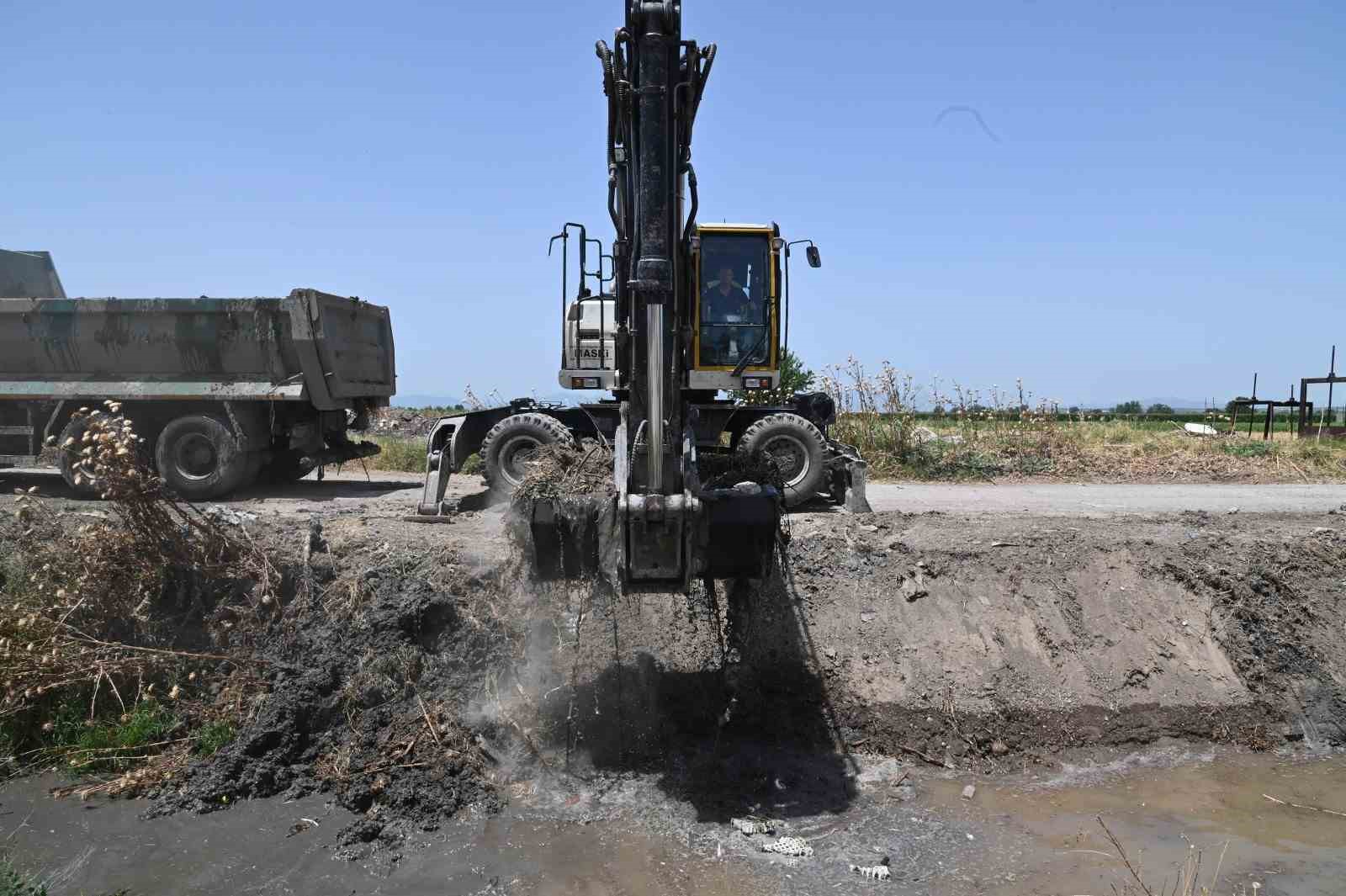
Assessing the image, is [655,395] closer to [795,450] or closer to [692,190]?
[692,190]

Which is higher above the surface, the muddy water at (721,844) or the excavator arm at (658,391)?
the excavator arm at (658,391)

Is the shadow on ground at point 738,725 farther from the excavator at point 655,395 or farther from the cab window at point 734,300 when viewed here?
the cab window at point 734,300

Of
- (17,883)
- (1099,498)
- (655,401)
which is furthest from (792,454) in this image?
(17,883)

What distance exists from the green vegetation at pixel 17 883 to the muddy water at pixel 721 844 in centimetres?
13

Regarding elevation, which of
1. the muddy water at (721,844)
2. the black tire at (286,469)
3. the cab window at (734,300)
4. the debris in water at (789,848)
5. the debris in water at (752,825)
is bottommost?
the muddy water at (721,844)

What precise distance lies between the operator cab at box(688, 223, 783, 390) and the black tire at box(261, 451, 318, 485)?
18.0 ft

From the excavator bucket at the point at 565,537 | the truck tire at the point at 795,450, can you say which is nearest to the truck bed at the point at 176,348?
the truck tire at the point at 795,450

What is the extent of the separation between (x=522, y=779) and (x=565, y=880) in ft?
3.82

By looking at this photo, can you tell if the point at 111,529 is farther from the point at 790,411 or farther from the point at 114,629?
the point at 790,411

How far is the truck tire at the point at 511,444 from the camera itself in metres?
9.77

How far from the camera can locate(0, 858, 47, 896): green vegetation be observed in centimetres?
442

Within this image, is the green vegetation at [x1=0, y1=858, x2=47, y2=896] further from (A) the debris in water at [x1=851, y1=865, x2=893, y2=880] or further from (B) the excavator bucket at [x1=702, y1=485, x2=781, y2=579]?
(A) the debris in water at [x1=851, y1=865, x2=893, y2=880]

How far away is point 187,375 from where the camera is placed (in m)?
11.2

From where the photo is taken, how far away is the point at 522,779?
611 centimetres
